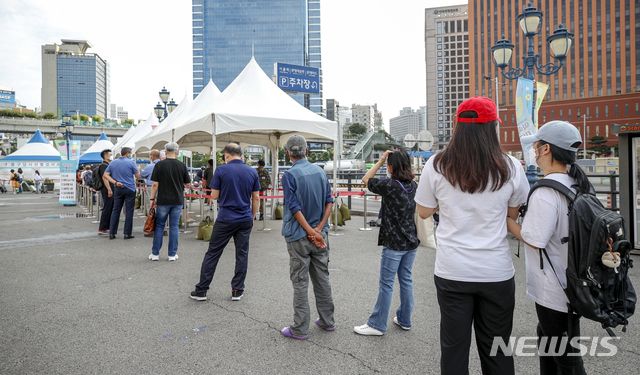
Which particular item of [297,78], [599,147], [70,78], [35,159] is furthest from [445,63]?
[297,78]

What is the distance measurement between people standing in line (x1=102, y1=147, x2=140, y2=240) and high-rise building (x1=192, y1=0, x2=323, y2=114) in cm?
11563

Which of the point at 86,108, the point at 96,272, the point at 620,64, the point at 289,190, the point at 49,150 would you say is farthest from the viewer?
the point at 86,108

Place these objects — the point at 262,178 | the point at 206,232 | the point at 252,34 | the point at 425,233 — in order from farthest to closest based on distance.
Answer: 1. the point at 252,34
2. the point at 262,178
3. the point at 206,232
4. the point at 425,233

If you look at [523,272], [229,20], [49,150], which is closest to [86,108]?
[229,20]

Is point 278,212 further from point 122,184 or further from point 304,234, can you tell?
point 304,234

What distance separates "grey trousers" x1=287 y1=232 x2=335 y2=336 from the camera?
3699mm

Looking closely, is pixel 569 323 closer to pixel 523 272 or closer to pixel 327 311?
pixel 327 311

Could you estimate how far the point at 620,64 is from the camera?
89.3 m

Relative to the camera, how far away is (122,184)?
9188mm

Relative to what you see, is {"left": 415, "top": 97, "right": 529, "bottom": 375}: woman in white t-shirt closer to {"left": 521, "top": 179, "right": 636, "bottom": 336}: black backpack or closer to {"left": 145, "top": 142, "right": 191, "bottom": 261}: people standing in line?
{"left": 521, "top": 179, "right": 636, "bottom": 336}: black backpack

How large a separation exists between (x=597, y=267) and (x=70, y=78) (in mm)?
198419

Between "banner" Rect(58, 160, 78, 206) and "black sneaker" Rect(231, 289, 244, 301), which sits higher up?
"banner" Rect(58, 160, 78, 206)

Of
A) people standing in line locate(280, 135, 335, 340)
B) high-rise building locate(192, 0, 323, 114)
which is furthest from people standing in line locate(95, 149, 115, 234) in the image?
high-rise building locate(192, 0, 323, 114)

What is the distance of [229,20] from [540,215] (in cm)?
13577
